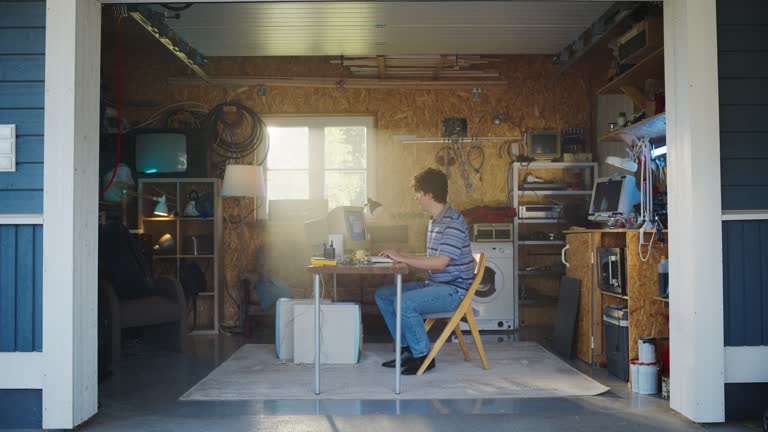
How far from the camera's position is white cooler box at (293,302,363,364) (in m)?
4.91

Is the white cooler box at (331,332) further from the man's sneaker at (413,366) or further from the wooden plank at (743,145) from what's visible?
the wooden plank at (743,145)

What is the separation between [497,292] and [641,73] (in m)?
2.78

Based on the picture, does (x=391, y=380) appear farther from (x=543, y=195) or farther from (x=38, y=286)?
(x=543, y=195)

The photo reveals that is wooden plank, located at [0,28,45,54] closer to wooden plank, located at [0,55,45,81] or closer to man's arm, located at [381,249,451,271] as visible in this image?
wooden plank, located at [0,55,45,81]

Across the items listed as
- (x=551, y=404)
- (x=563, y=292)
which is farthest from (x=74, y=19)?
(x=563, y=292)

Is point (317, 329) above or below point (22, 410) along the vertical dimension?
above

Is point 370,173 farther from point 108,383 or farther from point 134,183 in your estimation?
point 108,383

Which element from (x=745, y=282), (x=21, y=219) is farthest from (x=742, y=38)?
(x=21, y=219)

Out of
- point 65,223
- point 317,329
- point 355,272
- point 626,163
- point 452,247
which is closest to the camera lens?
point 65,223

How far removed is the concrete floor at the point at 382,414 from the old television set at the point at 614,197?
1362mm

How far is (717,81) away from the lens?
3410 millimetres

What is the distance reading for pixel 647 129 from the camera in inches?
190

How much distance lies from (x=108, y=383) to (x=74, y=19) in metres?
2.50

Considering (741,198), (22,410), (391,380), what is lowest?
(391,380)
